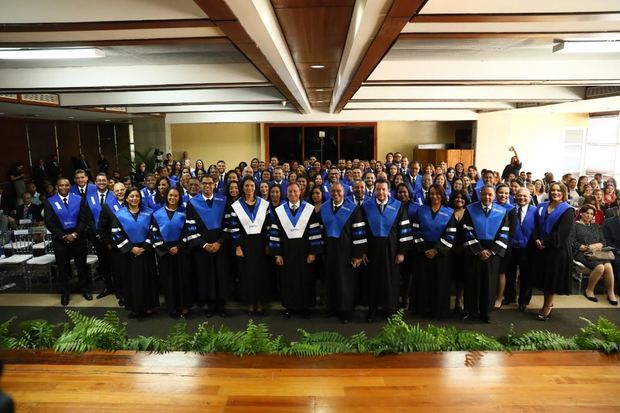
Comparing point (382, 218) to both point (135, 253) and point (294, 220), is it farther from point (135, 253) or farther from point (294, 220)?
point (135, 253)

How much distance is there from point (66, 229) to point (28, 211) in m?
3.44

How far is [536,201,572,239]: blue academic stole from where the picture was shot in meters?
4.83

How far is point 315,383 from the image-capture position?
273 centimetres

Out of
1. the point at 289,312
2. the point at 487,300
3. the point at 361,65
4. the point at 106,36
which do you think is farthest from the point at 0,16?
the point at 487,300

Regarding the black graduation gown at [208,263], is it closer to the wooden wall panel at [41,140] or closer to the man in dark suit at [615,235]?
the man in dark suit at [615,235]

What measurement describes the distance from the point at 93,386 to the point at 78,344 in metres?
0.63

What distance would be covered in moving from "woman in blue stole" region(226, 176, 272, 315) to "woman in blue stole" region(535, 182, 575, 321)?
3225mm

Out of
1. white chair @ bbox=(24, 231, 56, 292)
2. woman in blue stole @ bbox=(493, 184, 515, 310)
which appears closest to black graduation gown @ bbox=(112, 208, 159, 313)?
white chair @ bbox=(24, 231, 56, 292)

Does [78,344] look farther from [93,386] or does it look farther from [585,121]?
[585,121]

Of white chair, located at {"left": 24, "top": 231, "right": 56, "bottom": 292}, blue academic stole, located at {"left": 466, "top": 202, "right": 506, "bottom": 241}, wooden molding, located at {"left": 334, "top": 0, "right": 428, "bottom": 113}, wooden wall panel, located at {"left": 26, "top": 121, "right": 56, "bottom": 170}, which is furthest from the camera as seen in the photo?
wooden wall panel, located at {"left": 26, "top": 121, "right": 56, "bottom": 170}

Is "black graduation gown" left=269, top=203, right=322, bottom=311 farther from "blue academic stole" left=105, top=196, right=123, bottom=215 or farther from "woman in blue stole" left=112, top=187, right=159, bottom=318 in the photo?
"blue academic stole" left=105, top=196, right=123, bottom=215

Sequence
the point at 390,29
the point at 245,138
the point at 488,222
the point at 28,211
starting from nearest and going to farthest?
the point at 390,29 → the point at 488,222 → the point at 28,211 → the point at 245,138

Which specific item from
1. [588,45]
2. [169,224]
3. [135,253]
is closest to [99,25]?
[169,224]

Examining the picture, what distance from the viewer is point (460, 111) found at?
13562 mm
